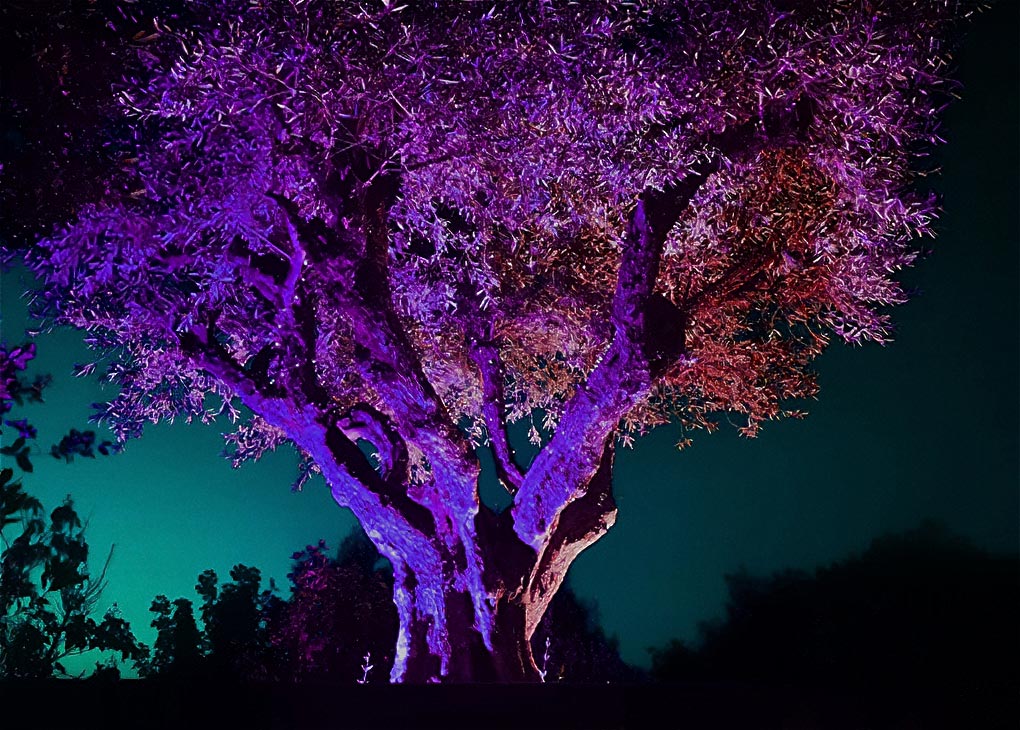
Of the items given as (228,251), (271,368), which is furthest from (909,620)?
(228,251)

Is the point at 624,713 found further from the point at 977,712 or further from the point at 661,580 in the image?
the point at 661,580

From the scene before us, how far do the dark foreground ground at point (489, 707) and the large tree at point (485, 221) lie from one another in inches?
148

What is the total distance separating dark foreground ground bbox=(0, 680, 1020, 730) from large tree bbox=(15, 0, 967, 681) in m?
3.77

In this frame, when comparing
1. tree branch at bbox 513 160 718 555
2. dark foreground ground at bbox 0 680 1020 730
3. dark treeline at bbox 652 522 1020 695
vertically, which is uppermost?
tree branch at bbox 513 160 718 555

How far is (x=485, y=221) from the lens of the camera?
10.8 m

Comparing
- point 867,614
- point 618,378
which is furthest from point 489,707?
point 867,614

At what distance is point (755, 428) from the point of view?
491 inches

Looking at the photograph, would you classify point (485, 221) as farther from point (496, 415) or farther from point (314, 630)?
point (314, 630)

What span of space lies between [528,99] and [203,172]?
354 centimetres

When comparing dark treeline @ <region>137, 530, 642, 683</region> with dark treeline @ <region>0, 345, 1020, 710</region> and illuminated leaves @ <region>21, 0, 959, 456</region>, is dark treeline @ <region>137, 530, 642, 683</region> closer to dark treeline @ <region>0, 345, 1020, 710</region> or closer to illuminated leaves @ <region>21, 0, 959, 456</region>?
dark treeline @ <region>0, 345, 1020, 710</region>

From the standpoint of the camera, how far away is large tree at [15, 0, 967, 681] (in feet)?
27.2

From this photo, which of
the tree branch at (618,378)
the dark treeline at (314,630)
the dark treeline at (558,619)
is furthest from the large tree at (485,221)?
the dark treeline at (314,630)

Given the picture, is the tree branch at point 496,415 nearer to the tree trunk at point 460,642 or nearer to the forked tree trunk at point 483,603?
the forked tree trunk at point 483,603

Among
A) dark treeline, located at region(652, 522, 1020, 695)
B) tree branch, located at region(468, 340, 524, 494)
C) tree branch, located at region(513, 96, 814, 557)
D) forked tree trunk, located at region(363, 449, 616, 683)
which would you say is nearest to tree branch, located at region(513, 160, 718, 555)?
tree branch, located at region(513, 96, 814, 557)
